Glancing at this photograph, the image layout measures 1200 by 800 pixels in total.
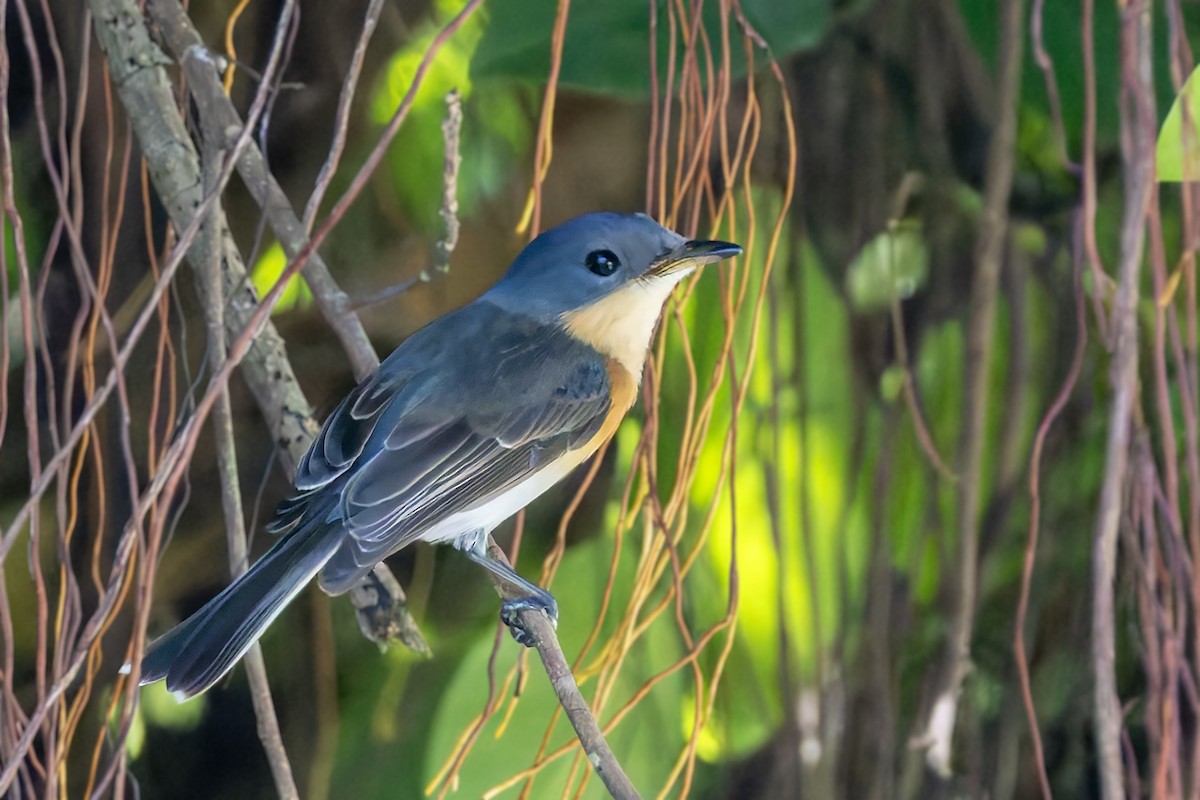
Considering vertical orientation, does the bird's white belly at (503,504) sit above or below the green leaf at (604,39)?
below

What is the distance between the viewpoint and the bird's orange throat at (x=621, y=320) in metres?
1.17

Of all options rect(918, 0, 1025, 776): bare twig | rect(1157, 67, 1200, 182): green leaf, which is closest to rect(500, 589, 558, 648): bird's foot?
rect(918, 0, 1025, 776): bare twig

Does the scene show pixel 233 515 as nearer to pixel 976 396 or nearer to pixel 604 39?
pixel 604 39

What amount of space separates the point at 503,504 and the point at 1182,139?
785mm

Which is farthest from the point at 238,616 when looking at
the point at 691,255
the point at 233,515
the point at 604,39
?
the point at 604,39

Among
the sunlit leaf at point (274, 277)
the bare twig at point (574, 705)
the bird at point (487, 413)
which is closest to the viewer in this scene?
the bare twig at point (574, 705)

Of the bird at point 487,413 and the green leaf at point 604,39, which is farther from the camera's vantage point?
the green leaf at point 604,39

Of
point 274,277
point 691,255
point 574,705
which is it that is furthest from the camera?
point 274,277

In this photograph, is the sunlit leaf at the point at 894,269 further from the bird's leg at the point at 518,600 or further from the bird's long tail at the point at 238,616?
the bird's long tail at the point at 238,616

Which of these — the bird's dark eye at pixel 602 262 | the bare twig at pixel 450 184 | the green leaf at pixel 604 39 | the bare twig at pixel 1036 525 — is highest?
the green leaf at pixel 604 39

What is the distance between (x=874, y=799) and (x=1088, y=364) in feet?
1.81

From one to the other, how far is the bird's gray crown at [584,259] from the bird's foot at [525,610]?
0.29 m

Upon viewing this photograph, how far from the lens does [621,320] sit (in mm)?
1183

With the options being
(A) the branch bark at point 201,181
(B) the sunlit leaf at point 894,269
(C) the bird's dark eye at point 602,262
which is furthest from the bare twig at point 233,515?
(B) the sunlit leaf at point 894,269
